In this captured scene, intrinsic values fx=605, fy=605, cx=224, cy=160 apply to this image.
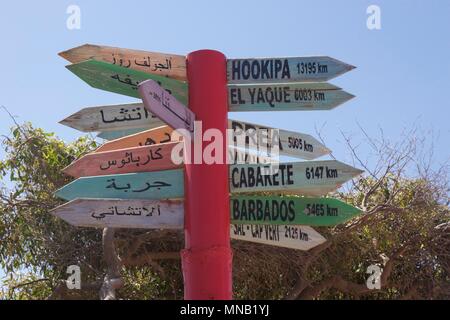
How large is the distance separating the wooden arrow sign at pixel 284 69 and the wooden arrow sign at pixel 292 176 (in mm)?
588

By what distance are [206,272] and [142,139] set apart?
107cm

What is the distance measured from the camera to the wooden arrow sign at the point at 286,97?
418 cm

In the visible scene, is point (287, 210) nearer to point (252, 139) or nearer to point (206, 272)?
point (252, 139)

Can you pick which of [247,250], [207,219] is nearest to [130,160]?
[207,219]

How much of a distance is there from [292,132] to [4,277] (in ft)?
13.2

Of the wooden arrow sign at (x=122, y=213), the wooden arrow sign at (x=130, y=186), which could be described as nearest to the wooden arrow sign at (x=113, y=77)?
the wooden arrow sign at (x=130, y=186)

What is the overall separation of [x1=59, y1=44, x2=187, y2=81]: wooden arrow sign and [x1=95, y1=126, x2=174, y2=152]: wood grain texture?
40 centimetres

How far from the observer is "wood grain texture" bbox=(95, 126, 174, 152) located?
4152 mm

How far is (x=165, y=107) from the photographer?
3363 mm

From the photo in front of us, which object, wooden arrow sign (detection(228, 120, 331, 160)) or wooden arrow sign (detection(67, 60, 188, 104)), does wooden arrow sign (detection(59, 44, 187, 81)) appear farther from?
wooden arrow sign (detection(228, 120, 331, 160))

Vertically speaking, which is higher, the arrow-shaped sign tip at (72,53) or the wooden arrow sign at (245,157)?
the arrow-shaped sign tip at (72,53)

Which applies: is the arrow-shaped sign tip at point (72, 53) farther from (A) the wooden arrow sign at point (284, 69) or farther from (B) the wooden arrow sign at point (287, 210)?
(B) the wooden arrow sign at point (287, 210)
